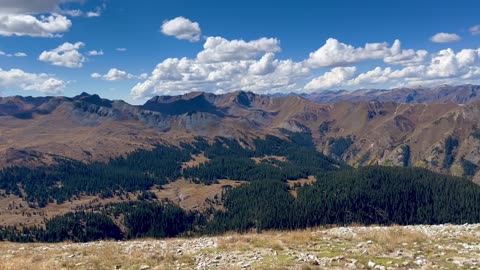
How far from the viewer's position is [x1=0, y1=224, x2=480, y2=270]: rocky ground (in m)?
20.6

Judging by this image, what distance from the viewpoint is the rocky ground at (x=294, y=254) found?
20641 millimetres

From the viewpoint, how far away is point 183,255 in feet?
81.8

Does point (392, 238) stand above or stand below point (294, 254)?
below

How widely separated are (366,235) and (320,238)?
3.49m

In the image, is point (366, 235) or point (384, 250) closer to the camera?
point (384, 250)

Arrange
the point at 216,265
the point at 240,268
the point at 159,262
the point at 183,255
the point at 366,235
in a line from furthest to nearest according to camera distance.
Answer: the point at 366,235 < the point at 183,255 < the point at 159,262 < the point at 216,265 < the point at 240,268

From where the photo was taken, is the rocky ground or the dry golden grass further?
the dry golden grass

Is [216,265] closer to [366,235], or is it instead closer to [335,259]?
[335,259]

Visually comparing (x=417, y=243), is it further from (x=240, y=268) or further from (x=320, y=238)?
(x=240, y=268)

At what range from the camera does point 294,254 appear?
23.3 meters

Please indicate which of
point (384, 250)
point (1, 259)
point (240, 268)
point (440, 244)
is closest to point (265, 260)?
point (240, 268)

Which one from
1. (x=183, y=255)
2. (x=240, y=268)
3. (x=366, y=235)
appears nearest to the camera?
(x=240, y=268)

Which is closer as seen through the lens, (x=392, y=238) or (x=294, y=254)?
(x=294, y=254)

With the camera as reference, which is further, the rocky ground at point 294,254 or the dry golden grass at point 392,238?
the dry golden grass at point 392,238
